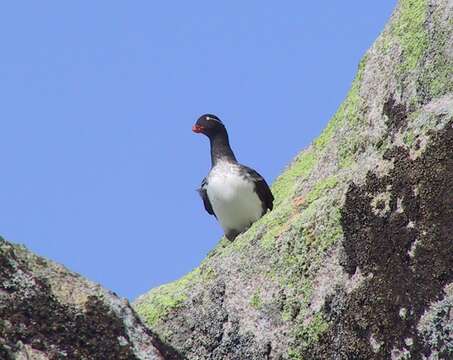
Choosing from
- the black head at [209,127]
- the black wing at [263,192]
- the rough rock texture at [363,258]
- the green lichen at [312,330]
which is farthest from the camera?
the black head at [209,127]

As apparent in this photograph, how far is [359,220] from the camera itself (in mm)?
13781

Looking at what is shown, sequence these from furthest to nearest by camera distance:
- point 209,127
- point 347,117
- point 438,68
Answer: point 209,127
point 347,117
point 438,68

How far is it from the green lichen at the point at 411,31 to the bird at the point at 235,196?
383cm

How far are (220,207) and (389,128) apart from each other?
15.7 ft

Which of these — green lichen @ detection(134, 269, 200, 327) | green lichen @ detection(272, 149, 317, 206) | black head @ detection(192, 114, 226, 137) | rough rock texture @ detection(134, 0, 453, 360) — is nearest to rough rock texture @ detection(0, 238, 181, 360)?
rough rock texture @ detection(134, 0, 453, 360)

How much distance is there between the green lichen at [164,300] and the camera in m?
15.5

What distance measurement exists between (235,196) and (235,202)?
0.33 ft

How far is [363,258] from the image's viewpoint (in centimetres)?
1342

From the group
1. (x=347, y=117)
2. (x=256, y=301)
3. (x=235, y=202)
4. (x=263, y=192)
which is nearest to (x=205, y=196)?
(x=235, y=202)

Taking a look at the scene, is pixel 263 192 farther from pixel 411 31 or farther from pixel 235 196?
pixel 411 31

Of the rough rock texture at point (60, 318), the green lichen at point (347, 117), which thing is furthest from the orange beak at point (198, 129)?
the rough rock texture at point (60, 318)

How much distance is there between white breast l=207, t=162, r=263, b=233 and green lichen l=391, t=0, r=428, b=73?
154 inches

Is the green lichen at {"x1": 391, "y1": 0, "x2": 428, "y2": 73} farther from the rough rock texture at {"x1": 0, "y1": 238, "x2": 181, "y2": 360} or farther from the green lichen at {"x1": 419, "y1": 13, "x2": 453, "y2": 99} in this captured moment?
the rough rock texture at {"x1": 0, "y1": 238, "x2": 181, "y2": 360}

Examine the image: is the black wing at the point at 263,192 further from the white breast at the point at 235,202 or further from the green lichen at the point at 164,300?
the green lichen at the point at 164,300
